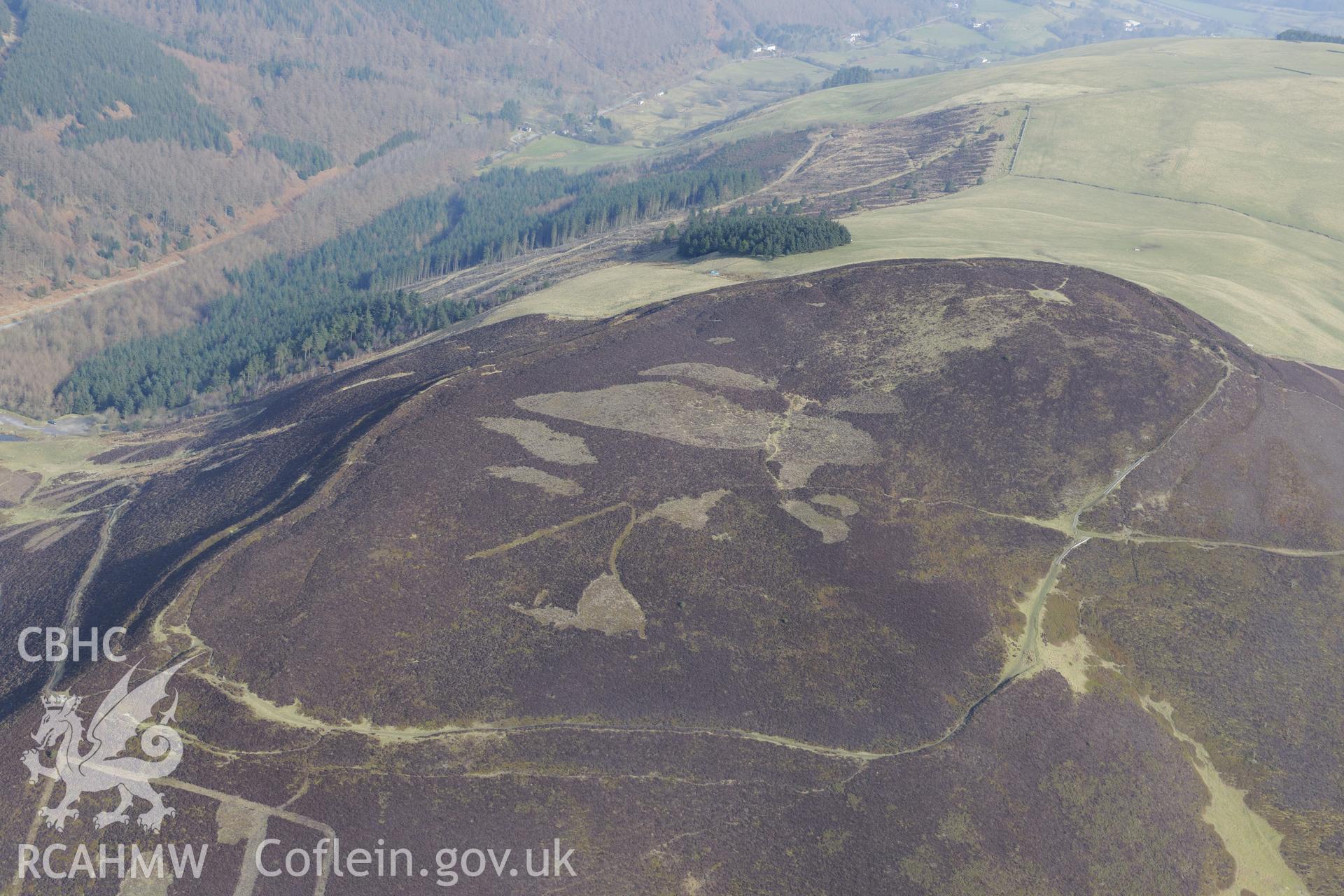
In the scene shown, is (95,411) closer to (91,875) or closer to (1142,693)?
(91,875)

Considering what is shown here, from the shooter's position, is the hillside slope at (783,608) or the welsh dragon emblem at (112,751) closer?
the hillside slope at (783,608)

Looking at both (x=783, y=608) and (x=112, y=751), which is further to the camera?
(x=783, y=608)

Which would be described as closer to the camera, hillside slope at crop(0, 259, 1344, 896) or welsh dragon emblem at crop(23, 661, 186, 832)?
hillside slope at crop(0, 259, 1344, 896)

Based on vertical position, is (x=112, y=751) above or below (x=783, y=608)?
above

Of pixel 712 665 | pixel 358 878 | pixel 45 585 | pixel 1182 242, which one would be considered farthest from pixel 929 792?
pixel 1182 242
